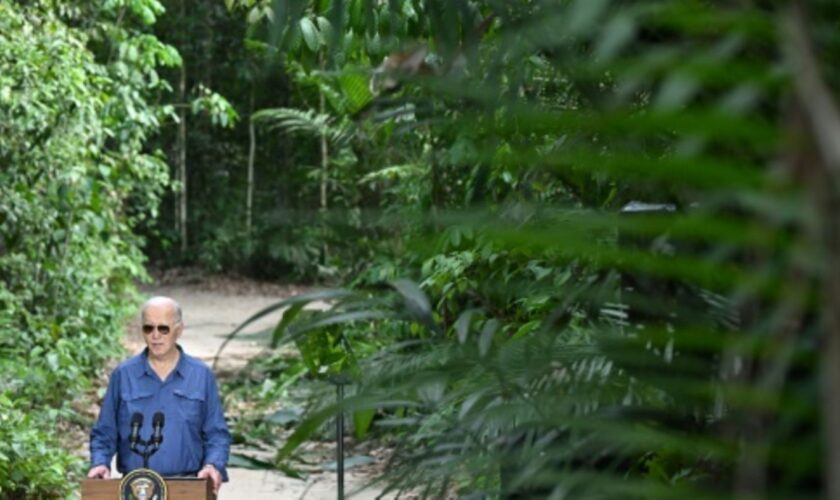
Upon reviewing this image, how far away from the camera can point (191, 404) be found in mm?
6488

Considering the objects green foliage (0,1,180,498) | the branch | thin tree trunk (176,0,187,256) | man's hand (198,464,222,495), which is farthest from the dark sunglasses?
thin tree trunk (176,0,187,256)

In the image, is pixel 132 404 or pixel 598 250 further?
pixel 132 404

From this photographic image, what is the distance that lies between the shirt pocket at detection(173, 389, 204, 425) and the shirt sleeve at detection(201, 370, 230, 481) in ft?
0.10

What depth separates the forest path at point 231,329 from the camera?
9719mm

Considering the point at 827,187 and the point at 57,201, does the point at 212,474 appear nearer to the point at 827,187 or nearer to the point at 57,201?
the point at 827,187

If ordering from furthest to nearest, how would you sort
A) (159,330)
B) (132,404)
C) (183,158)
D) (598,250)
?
1. (183,158)
2. (159,330)
3. (132,404)
4. (598,250)

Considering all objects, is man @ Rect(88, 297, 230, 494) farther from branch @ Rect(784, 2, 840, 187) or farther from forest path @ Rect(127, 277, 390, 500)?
branch @ Rect(784, 2, 840, 187)

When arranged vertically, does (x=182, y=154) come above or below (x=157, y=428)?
above

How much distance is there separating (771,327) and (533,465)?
107 centimetres

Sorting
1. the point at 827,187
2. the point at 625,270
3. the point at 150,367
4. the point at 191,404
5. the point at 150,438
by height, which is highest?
the point at 827,187

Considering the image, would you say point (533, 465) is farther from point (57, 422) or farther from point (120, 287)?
point (120, 287)

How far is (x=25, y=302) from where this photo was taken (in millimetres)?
12555

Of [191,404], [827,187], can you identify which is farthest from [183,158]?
[827,187]

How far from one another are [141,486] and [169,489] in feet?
0.33
